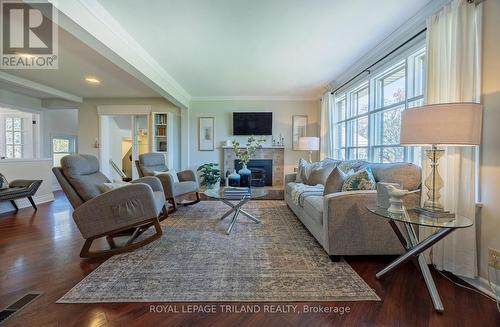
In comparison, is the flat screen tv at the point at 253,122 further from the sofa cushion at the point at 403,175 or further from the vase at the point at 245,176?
the sofa cushion at the point at 403,175

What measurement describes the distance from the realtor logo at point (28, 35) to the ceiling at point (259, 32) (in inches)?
27.9

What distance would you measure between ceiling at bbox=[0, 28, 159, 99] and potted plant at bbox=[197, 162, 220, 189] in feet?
6.89

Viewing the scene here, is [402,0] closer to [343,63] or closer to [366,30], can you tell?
[366,30]

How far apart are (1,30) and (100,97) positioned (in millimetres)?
3270

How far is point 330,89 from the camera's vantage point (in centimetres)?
479

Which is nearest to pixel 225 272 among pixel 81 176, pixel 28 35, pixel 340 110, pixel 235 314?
pixel 235 314

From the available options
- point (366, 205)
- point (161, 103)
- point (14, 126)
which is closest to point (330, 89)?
point (366, 205)

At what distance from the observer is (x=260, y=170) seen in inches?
232

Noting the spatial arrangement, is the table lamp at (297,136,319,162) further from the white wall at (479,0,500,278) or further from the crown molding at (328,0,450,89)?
the white wall at (479,0,500,278)

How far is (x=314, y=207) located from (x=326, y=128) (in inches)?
117

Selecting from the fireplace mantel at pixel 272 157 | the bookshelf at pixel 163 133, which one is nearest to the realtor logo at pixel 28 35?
the bookshelf at pixel 163 133

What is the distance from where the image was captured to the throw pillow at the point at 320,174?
362 cm

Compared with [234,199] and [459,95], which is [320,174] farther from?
[459,95]

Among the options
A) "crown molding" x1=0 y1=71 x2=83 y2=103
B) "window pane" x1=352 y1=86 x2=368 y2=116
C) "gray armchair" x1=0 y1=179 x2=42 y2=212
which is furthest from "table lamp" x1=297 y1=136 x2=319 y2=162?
"crown molding" x1=0 y1=71 x2=83 y2=103
